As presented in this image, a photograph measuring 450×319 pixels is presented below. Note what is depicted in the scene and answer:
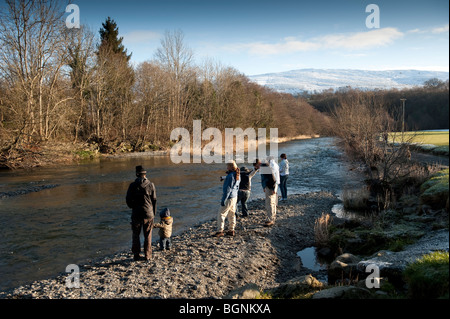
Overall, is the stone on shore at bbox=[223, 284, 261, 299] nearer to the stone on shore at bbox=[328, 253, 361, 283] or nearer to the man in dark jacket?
the stone on shore at bbox=[328, 253, 361, 283]

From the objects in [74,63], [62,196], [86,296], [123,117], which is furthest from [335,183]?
[74,63]

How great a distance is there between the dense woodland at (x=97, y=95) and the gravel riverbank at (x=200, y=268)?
20.8 m

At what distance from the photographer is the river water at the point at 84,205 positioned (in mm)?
9617

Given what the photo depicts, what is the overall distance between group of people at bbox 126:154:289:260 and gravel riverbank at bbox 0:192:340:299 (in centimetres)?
38

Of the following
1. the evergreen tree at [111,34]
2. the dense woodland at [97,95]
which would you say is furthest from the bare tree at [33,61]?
the evergreen tree at [111,34]

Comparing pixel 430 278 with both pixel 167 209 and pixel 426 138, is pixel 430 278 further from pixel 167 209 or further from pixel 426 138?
pixel 426 138

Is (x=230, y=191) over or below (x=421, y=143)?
below

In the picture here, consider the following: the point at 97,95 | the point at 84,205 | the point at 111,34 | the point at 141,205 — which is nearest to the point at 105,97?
the point at 97,95

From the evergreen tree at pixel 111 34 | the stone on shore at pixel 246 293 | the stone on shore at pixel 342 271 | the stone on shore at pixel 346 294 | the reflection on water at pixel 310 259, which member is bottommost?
the reflection on water at pixel 310 259

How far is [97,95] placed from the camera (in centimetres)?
4084

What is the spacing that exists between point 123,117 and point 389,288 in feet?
131

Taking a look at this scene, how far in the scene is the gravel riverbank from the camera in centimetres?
679

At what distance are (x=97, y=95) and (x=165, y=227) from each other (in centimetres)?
3623

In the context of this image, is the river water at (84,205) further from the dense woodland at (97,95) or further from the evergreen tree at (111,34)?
the evergreen tree at (111,34)
